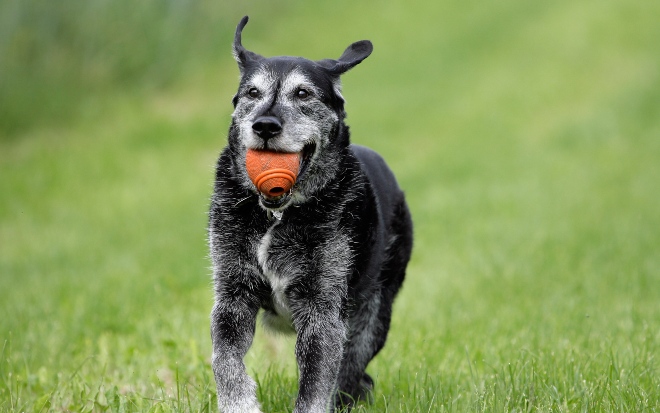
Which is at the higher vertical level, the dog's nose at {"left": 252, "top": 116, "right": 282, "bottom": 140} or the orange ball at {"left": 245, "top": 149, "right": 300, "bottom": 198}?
the dog's nose at {"left": 252, "top": 116, "right": 282, "bottom": 140}

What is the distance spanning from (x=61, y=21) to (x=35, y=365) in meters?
11.9

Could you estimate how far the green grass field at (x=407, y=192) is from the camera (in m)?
5.50

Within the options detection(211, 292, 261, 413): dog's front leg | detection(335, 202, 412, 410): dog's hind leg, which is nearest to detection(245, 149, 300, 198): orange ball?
detection(211, 292, 261, 413): dog's front leg

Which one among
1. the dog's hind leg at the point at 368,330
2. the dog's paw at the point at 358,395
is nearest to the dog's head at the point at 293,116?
the dog's hind leg at the point at 368,330

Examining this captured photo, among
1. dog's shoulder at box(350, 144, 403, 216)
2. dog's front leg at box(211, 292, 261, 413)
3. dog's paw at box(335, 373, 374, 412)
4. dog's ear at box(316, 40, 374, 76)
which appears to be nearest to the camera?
dog's front leg at box(211, 292, 261, 413)

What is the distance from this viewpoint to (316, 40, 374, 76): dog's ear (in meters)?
4.84

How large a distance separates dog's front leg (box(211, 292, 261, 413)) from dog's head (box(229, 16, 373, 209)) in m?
0.56

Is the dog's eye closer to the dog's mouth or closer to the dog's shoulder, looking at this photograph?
the dog's mouth

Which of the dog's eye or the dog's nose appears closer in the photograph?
the dog's nose

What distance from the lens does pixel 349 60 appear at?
4.95m

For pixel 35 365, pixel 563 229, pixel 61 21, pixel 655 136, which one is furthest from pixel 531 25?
pixel 35 365

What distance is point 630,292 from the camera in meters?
8.38

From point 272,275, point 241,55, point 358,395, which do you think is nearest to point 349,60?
point 241,55

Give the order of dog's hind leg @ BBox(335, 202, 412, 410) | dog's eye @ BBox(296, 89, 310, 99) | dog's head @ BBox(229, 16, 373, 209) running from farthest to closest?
dog's hind leg @ BBox(335, 202, 412, 410) < dog's eye @ BBox(296, 89, 310, 99) < dog's head @ BBox(229, 16, 373, 209)
